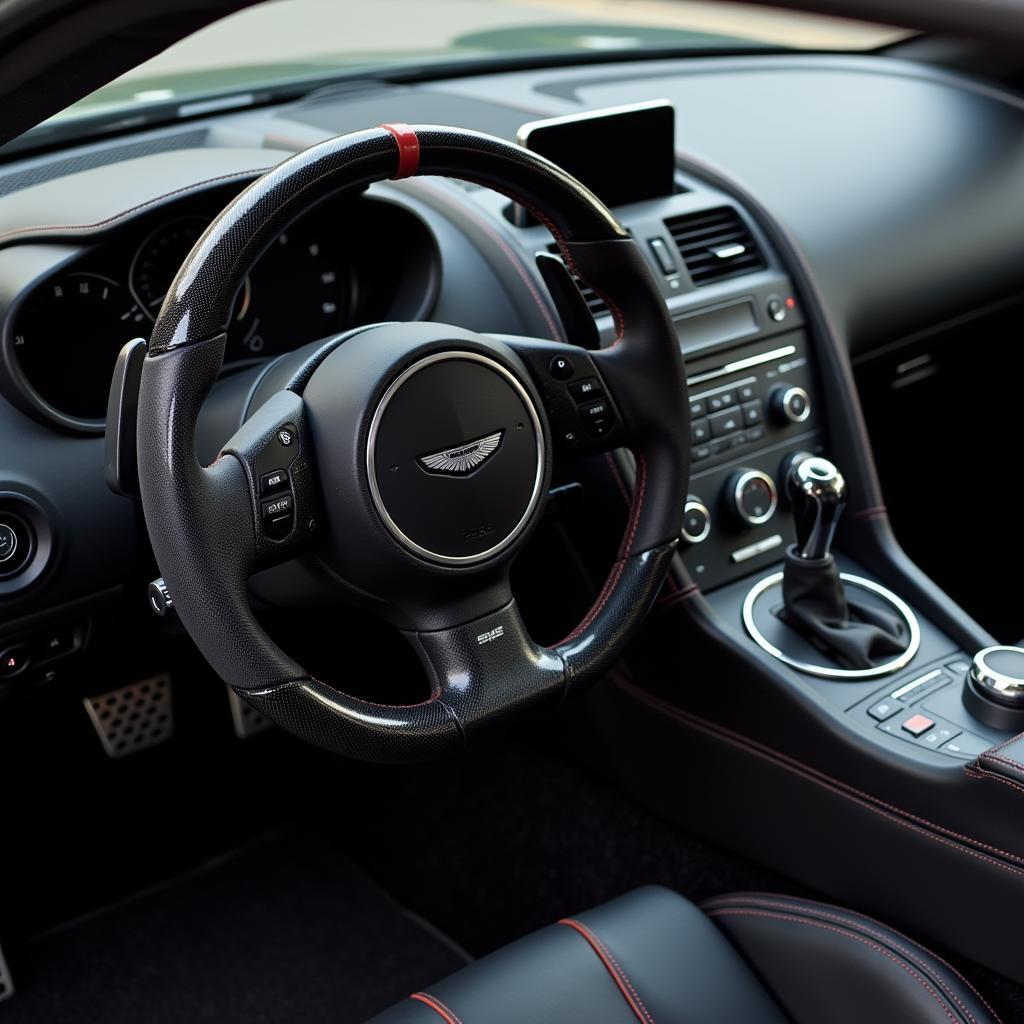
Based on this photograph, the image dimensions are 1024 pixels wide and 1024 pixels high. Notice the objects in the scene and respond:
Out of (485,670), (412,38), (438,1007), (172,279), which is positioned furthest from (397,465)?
(412,38)

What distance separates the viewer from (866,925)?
127 cm

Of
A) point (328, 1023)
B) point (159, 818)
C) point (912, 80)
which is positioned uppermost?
point (912, 80)

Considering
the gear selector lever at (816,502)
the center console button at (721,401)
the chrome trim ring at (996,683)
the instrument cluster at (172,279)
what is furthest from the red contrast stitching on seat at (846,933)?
the instrument cluster at (172,279)

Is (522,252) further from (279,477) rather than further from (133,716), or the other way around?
(133,716)

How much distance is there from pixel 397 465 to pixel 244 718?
96 cm

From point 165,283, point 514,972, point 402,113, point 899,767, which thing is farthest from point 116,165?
point 899,767

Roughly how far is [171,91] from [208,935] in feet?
4.19

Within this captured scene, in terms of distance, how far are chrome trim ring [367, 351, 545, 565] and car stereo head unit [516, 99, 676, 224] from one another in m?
0.44

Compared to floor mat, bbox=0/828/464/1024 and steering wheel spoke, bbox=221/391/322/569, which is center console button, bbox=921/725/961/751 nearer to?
steering wheel spoke, bbox=221/391/322/569

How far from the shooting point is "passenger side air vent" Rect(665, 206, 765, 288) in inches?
66.0

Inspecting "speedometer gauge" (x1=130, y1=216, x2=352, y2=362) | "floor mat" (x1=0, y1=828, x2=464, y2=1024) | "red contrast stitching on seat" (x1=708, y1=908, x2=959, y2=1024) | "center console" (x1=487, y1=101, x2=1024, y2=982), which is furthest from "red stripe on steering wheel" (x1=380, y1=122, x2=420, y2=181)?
"floor mat" (x1=0, y1=828, x2=464, y2=1024)

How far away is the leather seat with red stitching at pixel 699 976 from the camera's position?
1170 millimetres

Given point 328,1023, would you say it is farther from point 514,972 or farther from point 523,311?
point 523,311

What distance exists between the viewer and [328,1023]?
1843mm
